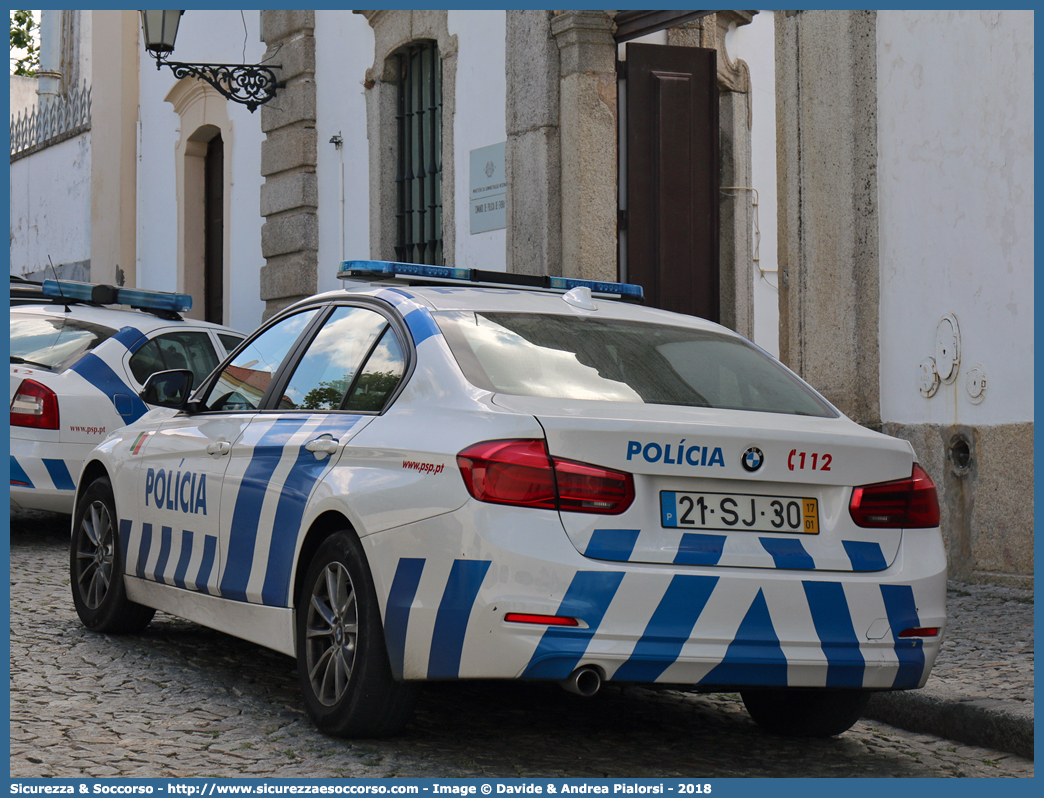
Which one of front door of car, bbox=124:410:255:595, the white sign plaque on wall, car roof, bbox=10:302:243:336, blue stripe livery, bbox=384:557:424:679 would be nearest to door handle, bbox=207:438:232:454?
front door of car, bbox=124:410:255:595

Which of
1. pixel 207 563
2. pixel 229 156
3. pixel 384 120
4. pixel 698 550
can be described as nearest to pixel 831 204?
pixel 207 563

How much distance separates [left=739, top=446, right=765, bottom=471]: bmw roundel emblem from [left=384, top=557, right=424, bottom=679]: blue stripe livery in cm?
93

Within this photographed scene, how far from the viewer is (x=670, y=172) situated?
12.0 meters

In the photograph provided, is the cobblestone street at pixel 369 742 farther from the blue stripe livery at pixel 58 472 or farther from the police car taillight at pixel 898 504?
the blue stripe livery at pixel 58 472

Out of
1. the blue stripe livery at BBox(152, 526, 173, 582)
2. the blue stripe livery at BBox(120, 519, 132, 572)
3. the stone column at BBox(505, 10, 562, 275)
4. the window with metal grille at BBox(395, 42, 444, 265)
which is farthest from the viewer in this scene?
the window with metal grille at BBox(395, 42, 444, 265)

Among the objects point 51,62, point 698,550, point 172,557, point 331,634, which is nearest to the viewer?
point 698,550

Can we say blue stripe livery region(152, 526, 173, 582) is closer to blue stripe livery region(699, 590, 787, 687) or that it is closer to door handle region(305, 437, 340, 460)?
door handle region(305, 437, 340, 460)

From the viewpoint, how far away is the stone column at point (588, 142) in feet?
38.5

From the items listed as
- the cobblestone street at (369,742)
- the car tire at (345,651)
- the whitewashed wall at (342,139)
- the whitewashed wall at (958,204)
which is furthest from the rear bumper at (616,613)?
the whitewashed wall at (342,139)

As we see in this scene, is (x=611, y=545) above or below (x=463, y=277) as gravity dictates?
below

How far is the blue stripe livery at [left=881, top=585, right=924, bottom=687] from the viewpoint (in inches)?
156

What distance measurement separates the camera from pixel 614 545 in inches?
145

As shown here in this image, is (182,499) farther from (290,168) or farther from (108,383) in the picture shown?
(290,168)

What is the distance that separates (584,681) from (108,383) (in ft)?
19.2
